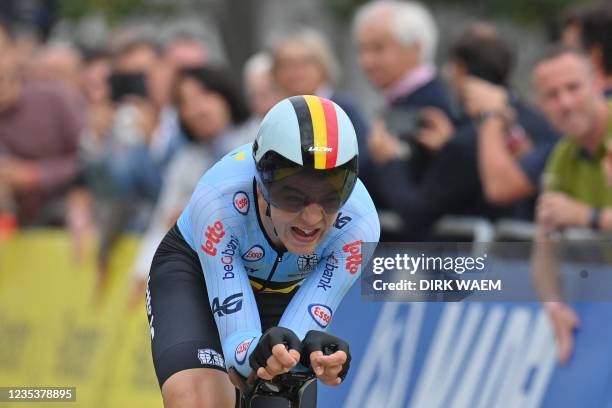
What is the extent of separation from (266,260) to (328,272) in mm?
298

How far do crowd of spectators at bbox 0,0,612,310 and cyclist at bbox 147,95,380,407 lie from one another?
2105 mm

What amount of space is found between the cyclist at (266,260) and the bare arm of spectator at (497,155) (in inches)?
104

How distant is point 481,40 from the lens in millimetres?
8633

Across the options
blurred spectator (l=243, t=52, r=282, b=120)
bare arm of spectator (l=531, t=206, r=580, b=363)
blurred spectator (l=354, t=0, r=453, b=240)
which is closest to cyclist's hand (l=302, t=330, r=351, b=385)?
bare arm of spectator (l=531, t=206, r=580, b=363)

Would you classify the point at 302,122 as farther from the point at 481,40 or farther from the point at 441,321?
the point at 481,40

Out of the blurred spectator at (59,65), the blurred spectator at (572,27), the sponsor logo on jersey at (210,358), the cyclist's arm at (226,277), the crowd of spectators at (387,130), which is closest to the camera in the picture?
the cyclist's arm at (226,277)

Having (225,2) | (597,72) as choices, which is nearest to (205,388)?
(597,72)

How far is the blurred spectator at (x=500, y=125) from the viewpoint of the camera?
817 centimetres

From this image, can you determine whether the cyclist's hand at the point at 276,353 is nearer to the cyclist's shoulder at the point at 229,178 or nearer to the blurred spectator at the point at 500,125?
the cyclist's shoulder at the point at 229,178

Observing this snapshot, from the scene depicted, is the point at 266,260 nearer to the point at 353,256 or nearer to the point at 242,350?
the point at 353,256

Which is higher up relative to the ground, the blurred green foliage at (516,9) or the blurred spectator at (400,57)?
the blurred green foliage at (516,9)

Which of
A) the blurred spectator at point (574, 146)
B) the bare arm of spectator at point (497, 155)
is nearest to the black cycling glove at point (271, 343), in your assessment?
the blurred spectator at point (574, 146)

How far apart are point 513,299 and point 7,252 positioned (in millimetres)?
7017

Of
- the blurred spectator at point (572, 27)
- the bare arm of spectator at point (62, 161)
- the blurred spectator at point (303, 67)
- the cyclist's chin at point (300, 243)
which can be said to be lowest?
the cyclist's chin at point (300, 243)
